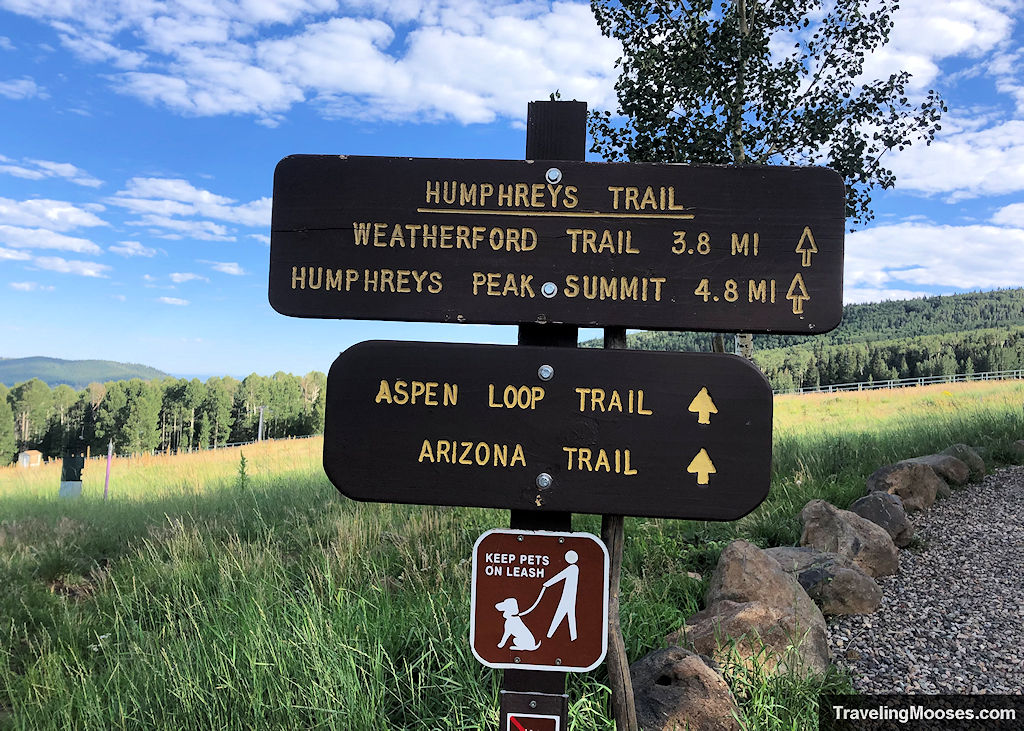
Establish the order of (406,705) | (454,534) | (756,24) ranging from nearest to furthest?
(406,705), (454,534), (756,24)

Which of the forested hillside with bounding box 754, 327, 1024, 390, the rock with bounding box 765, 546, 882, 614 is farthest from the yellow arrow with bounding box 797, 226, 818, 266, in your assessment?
the forested hillside with bounding box 754, 327, 1024, 390

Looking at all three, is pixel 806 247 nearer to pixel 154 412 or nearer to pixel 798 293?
pixel 798 293

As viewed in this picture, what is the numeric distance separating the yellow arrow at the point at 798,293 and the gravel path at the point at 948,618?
2973 millimetres

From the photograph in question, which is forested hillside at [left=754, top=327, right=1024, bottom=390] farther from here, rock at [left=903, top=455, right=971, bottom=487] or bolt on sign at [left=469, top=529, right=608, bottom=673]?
bolt on sign at [left=469, top=529, right=608, bottom=673]

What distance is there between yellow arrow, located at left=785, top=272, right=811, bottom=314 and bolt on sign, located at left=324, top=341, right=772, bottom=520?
0.27m

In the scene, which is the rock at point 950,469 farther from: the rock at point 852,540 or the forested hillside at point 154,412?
the forested hillside at point 154,412

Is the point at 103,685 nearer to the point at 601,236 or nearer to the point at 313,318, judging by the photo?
the point at 313,318

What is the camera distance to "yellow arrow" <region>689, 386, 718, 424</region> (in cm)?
201

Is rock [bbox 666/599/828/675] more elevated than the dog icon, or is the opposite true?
the dog icon

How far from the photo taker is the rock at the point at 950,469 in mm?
7844

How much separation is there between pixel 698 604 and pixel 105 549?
6717 millimetres

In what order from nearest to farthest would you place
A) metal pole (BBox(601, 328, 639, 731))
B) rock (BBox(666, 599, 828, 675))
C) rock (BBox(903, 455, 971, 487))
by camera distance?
metal pole (BBox(601, 328, 639, 731)) < rock (BBox(666, 599, 828, 675)) < rock (BBox(903, 455, 971, 487))

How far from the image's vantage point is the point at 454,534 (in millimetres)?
5512

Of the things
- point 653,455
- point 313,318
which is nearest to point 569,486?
point 653,455
